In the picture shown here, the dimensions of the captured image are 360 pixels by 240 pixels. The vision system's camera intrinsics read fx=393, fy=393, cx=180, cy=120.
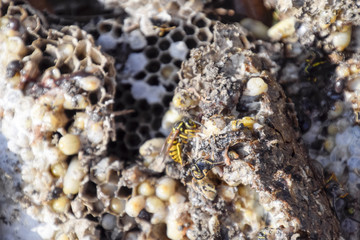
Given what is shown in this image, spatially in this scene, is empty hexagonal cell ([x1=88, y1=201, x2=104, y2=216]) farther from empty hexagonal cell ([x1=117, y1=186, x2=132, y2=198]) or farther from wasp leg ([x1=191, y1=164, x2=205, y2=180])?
wasp leg ([x1=191, y1=164, x2=205, y2=180])

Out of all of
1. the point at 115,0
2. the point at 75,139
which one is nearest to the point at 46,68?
the point at 75,139

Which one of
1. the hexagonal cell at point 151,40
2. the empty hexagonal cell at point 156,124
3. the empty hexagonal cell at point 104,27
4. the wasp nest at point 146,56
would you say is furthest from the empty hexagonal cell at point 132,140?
the empty hexagonal cell at point 104,27

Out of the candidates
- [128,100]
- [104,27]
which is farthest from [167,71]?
[104,27]

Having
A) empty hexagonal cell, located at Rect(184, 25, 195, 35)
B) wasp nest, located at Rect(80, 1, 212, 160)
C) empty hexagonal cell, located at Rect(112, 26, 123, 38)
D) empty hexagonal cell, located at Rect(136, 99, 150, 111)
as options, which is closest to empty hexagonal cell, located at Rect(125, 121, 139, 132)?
wasp nest, located at Rect(80, 1, 212, 160)

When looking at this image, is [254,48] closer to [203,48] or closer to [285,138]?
[203,48]

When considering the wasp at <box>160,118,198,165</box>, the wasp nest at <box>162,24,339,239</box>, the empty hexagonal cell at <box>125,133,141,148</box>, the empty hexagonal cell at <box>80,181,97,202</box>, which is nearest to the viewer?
the wasp nest at <box>162,24,339,239</box>

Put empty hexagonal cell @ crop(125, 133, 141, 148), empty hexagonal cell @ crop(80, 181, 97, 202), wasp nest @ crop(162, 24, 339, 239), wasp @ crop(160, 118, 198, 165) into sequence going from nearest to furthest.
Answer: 1. wasp nest @ crop(162, 24, 339, 239)
2. wasp @ crop(160, 118, 198, 165)
3. empty hexagonal cell @ crop(80, 181, 97, 202)
4. empty hexagonal cell @ crop(125, 133, 141, 148)

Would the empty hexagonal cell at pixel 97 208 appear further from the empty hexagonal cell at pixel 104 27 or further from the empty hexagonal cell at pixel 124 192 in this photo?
the empty hexagonal cell at pixel 104 27
